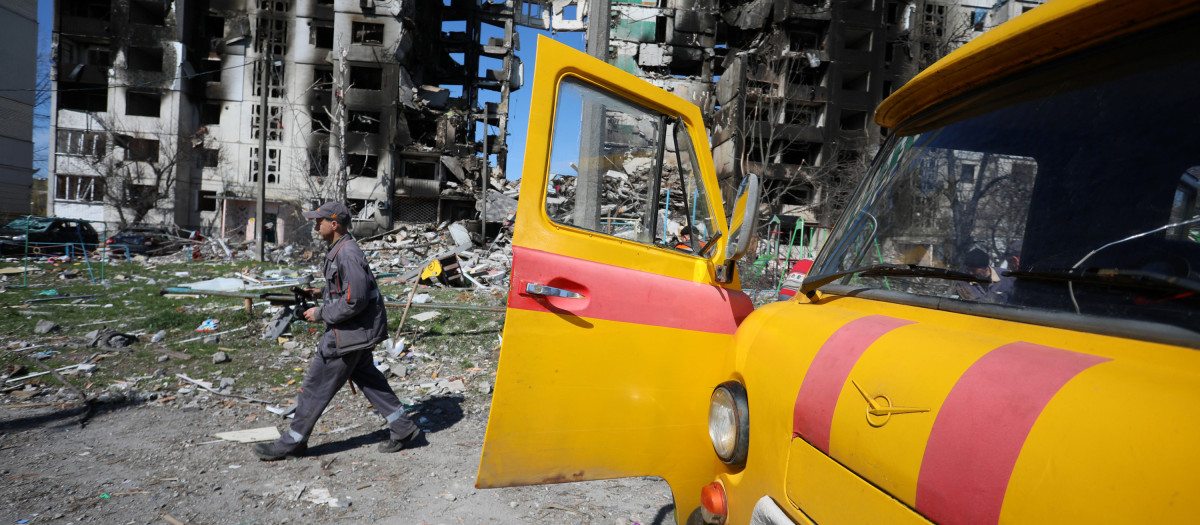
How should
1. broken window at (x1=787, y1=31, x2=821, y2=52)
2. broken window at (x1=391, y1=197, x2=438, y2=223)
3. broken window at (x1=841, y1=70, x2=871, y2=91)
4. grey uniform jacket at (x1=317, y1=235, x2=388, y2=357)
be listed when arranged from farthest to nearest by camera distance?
Result: broken window at (x1=787, y1=31, x2=821, y2=52), broken window at (x1=841, y1=70, x2=871, y2=91), broken window at (x1=391, y1=197, x2=438, y2=223), grey uniform jacket at (x1=317, y1=235, x2=388, y2=357)

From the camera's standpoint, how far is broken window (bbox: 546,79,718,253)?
95.8 inches

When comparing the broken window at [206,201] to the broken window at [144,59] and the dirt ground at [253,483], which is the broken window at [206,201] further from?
the dirt ground at [253,483]

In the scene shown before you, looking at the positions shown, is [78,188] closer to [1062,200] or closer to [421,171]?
[421,171]

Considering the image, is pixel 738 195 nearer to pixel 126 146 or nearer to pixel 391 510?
pixel 391 510

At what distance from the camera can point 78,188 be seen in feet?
119

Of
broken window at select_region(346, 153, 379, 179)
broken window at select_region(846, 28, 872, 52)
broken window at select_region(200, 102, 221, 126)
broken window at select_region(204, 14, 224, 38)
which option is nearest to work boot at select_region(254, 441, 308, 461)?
broken window at select_region(346, 153, 379, 179)

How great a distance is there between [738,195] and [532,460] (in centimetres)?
133

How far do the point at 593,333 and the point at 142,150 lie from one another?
148 ft

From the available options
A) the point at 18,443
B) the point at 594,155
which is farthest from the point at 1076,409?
the point at 18,443

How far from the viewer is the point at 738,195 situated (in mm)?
2338

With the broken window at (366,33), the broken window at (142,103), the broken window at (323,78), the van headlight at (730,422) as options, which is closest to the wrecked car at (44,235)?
the broken window at (142,103)

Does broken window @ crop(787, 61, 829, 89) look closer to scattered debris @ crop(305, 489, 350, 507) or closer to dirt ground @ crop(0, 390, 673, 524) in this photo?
dirt ground @ crop(0, 390, 673, 524)

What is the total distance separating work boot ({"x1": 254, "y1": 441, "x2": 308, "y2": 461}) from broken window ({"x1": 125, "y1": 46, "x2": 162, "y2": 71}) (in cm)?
4435

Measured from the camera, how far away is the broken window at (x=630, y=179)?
243 centimetres
